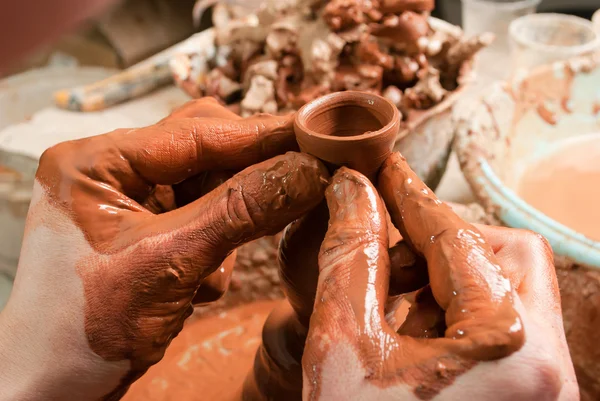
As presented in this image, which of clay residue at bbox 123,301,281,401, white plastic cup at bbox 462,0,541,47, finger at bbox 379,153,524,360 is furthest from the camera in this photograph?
white plastic cup at bbox 462,0,541,47

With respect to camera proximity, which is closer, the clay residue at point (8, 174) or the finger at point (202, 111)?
the finger at point (202, 111)

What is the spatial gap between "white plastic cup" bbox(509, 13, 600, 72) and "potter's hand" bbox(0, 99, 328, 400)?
1696 mm

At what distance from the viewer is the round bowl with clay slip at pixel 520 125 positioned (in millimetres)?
1442

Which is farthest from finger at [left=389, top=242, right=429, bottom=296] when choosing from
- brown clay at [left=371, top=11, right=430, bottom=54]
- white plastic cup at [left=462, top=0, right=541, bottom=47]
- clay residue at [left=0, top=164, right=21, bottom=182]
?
white plastic cup at [left=462, top=0, right=541, bottom=47]

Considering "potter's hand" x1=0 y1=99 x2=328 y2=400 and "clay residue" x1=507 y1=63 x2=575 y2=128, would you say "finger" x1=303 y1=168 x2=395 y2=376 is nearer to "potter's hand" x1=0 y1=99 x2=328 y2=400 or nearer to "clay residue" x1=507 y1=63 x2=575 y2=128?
"potter's hand" x1=0 y1=99 x2=328 y2=400

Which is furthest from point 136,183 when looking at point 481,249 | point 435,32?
point 435,32

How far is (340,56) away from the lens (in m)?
1.97

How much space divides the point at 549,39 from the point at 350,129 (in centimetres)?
194

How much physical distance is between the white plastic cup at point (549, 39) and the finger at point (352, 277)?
1.75 meters

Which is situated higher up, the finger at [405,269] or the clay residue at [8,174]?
the finger at [405,269]

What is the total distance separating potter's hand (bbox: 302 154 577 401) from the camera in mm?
708

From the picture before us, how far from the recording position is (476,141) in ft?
5.39

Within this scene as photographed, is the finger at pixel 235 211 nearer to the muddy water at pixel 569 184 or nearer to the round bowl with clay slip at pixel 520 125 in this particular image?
the round bowl with clay slip at pixel 520 125

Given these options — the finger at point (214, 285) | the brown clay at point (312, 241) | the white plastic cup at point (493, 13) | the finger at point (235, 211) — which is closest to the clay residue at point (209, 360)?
the brown clay at point (312, 241)
